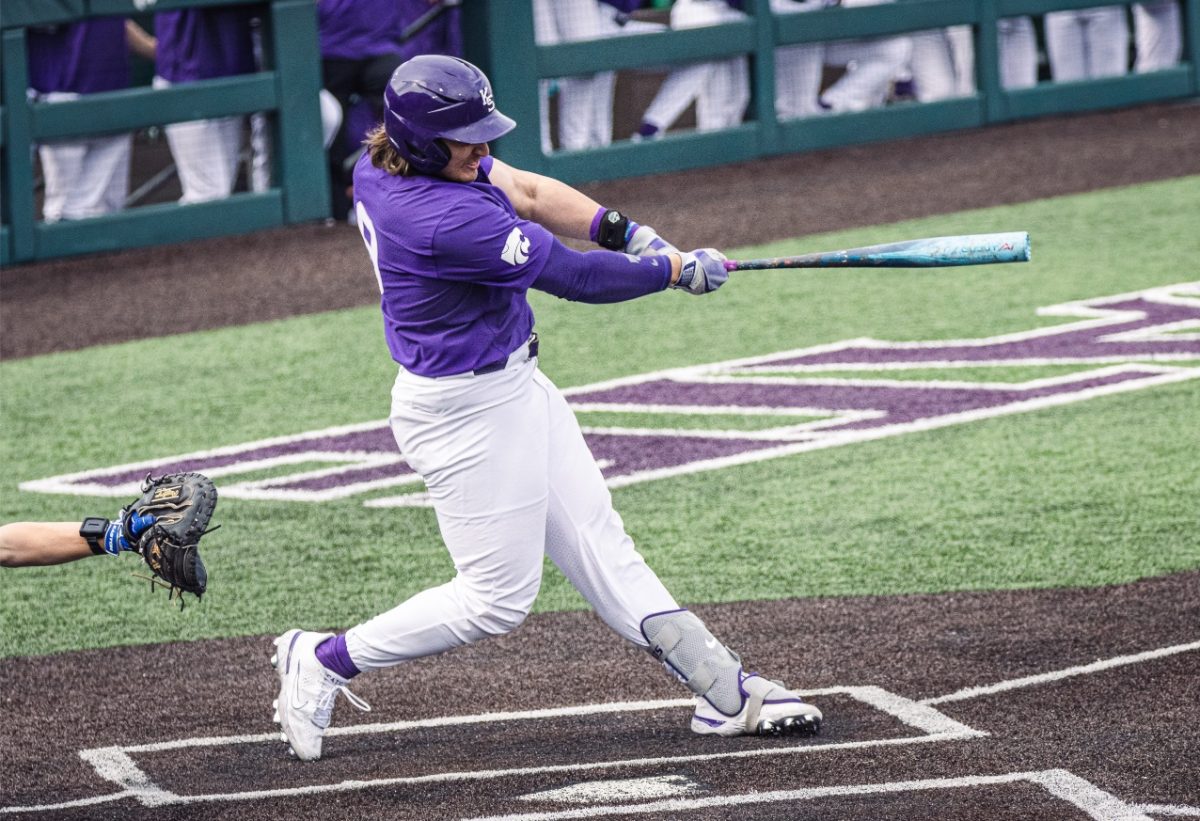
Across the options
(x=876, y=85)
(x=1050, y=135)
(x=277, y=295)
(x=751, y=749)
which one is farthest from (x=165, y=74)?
(x=751, y=749)

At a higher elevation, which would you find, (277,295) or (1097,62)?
(1097,62)

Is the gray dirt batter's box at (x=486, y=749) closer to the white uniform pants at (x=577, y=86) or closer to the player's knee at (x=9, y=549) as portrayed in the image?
the player's knee at (x=9, y=549)

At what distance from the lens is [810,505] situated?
6949 millimetres

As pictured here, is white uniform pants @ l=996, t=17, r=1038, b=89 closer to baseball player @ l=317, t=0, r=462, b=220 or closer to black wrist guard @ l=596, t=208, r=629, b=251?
baseball player @ l=317, t=0, r=462, b=220

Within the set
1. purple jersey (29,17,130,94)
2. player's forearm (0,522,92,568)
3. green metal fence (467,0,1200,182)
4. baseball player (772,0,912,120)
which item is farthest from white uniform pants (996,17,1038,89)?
player's forearm (0,522,92,568)

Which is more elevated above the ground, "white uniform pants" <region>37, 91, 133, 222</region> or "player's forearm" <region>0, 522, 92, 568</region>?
"white uniform pants" <region>37, 91, 133, 222</region>

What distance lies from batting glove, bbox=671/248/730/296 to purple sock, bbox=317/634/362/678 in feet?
3.87

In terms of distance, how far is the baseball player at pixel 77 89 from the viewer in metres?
12.3

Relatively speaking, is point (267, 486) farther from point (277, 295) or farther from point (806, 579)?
point (277, 295)

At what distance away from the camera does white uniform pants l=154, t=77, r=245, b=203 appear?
41.6ft

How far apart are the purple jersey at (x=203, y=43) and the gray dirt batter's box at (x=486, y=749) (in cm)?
838

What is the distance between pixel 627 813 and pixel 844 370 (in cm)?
495

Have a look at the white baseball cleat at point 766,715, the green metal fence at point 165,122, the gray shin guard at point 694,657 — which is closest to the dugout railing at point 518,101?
the green metal fence at point 165,122

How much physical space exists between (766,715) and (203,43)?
9.05 metres
